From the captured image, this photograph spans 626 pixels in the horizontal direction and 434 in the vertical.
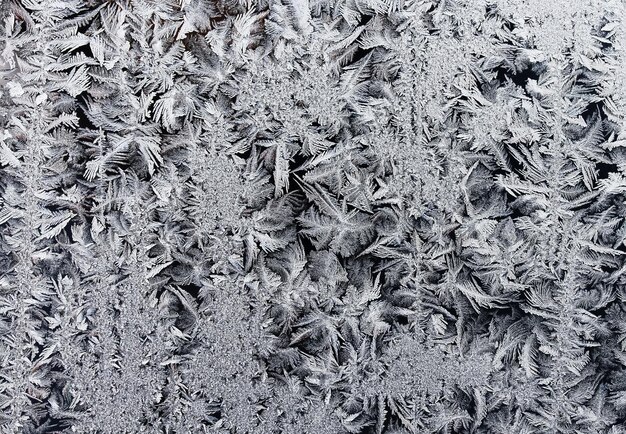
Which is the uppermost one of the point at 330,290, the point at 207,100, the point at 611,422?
the point at 207,100

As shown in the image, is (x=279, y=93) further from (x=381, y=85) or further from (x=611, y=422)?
(x=611, y=422)

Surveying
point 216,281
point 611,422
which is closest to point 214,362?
point 216,281

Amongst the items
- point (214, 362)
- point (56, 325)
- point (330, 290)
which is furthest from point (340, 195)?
point (56, 325)

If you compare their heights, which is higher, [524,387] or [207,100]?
[207,100]

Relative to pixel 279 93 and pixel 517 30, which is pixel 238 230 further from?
pixel 517 30

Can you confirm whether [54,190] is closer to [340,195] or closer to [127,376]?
[127,376]

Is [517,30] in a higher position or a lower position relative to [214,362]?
higher
